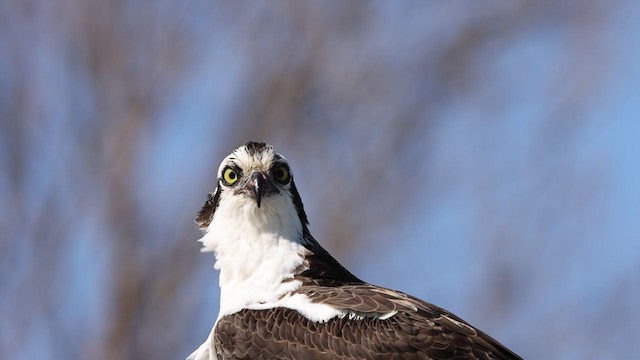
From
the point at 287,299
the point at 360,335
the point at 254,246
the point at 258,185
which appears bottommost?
Result: the point at 360,335

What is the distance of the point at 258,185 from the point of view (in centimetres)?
919

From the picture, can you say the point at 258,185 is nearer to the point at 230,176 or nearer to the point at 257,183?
the point at 257,183

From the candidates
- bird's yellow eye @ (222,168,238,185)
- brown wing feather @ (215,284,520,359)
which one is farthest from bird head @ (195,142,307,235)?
brown wing feather @ (215,284,520,359)

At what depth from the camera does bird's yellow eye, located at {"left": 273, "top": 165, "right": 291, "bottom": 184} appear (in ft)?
30.9

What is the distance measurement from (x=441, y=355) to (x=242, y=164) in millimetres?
2104

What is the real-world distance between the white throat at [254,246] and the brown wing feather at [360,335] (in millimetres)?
469

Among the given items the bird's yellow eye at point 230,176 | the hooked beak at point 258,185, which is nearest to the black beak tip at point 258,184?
the hooked beak at point 258,185

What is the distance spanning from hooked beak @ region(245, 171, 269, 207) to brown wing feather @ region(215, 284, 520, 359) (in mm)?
951

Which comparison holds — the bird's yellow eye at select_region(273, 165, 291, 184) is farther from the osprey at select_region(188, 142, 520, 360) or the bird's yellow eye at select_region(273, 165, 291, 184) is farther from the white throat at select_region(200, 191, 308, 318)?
the white throat at select_region(200, 191, 308, 318)

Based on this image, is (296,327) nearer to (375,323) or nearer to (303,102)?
(375,323)

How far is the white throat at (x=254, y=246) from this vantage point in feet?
29.6

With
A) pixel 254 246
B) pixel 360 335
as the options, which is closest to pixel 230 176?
pixel 254 246

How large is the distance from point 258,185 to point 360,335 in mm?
1484

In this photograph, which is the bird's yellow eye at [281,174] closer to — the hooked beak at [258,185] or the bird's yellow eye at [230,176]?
the hooked beak at [258,185]
